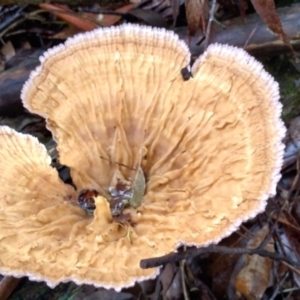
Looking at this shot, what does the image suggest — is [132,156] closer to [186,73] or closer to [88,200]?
Result: [88,200]

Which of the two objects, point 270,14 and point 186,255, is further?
point 270,14

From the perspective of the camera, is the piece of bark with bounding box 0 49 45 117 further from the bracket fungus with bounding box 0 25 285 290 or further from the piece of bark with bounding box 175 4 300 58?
the piece of bark with bounding box 175 4 300 58

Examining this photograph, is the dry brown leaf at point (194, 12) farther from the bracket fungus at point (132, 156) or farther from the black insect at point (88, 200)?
the black insect at point (88, 200)

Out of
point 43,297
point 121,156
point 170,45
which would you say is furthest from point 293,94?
point 43,297

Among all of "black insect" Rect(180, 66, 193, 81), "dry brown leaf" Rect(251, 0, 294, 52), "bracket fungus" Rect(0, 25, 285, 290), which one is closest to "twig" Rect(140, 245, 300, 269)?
"bracket fungus" Rect(0, 25, 285, 290)

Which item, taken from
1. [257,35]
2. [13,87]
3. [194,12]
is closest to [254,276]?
[257,35]

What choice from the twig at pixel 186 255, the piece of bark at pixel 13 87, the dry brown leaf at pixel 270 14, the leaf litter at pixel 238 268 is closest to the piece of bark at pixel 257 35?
the leaf litter at pixel 238 268
